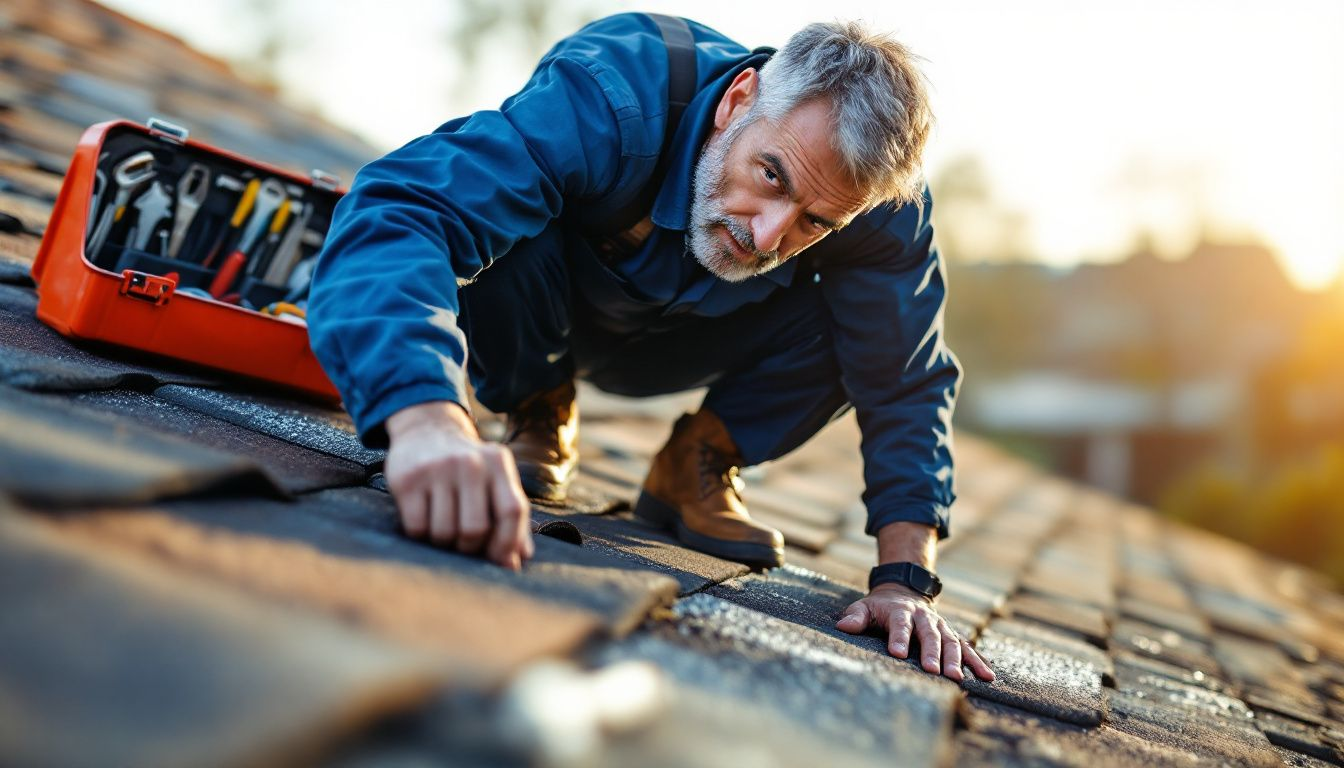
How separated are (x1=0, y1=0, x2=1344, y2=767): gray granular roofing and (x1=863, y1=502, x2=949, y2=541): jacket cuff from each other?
173 millimetres

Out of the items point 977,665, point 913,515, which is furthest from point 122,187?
point 977,665

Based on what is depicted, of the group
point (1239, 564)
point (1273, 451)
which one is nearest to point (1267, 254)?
point (1273, 451)

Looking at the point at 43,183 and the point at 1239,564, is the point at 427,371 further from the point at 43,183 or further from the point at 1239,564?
the point at 1239,564

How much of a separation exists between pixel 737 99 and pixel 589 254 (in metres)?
0.42

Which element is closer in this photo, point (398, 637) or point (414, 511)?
point (398, 637)

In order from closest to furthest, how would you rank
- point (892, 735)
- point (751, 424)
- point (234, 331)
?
point (892, 735) < point (234, 331) < point (751, 424)

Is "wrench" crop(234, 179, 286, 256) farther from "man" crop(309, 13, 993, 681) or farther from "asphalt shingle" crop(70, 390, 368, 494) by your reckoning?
"asphalt shingle" crop(70, 390, 368, 494)

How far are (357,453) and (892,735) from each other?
101 centimetres

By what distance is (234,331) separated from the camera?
1.87 m

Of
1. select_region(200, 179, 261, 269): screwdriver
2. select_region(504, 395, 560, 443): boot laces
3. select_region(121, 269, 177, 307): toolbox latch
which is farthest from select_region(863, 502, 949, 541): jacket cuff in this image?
select_region(200, 179, 261, 269): screwdriver

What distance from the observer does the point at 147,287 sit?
67.9 inches

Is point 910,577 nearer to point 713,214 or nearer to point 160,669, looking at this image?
point 713,214

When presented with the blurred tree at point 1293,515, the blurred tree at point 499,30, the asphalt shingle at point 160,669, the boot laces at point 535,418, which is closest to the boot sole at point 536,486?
the boot laces at point 535,418

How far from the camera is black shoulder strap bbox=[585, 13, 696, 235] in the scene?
74.2 inches
